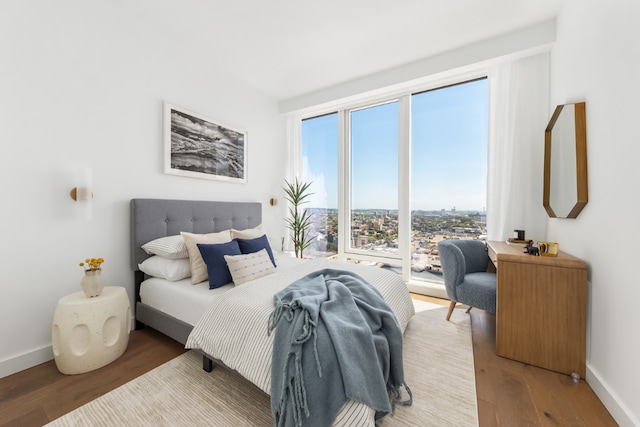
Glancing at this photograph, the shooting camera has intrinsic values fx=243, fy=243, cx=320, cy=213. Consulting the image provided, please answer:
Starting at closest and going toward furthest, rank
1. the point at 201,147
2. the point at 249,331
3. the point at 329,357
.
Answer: the point at 329,357
the point at 249,331
the point at 201,147

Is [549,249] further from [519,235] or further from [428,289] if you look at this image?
[428,289]

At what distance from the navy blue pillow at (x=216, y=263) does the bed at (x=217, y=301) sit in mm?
65

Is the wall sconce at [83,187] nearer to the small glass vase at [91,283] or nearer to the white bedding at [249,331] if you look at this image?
the small glass vase at [91,283]

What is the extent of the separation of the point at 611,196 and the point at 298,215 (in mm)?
3405

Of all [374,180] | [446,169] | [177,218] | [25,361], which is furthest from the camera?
[374,180]

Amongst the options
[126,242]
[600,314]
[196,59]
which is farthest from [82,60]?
[600,314]

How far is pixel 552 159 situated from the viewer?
2.31 metres

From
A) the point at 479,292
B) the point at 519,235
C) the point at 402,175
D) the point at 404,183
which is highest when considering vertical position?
the point at 402,175

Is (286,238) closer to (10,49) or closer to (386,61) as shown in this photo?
(386,61)

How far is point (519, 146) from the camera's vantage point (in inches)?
102

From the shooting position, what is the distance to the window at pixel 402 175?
119 inches

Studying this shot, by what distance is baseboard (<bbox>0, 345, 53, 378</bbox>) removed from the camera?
1.67 metres

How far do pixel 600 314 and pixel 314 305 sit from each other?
73.6 inches

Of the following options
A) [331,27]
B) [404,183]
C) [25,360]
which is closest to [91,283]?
[25,360]
